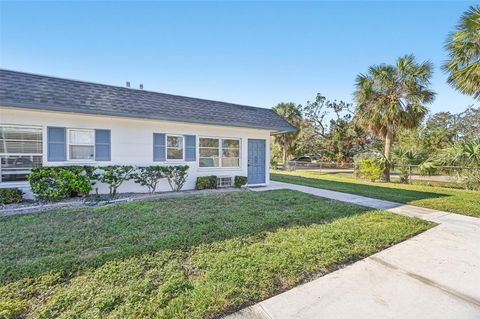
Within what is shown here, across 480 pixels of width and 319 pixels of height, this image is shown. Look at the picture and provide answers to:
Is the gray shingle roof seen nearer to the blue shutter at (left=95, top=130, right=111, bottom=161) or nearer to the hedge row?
the blue shutter at (left=95, top=130, right=111, bottom=161)

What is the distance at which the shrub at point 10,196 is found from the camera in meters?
6.70

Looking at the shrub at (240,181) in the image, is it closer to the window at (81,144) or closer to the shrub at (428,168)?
the window at (81,144)

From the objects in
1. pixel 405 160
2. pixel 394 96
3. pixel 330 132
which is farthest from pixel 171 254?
pixel 330 132

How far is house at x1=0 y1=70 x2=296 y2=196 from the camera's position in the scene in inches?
285

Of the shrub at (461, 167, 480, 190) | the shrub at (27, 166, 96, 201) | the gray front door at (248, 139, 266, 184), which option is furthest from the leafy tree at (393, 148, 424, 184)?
the shrub at (27, 166, 96, 201)

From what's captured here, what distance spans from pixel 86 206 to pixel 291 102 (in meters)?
26.8

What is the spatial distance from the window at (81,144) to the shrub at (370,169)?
49.3 ft

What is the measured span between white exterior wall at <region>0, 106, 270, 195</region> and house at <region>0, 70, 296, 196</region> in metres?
0.02

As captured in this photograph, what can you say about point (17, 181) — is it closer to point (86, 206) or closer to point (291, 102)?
point (86, 206)

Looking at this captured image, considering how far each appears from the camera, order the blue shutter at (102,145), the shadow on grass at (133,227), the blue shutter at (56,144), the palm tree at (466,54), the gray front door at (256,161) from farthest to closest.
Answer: the gray front door at (256,161) → the palm tree at (466,54) → the blue shutter at (102,145) → the blue shutter at (56,144) → the shadow on grass at (133,227)

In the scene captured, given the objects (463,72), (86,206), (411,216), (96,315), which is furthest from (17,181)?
(463,72)

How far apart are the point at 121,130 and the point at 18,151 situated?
3.00 meters

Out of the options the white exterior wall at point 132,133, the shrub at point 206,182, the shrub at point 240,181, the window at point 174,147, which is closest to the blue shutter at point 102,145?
the white exterior wall at point 132,133

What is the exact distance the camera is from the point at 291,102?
29562 mm
